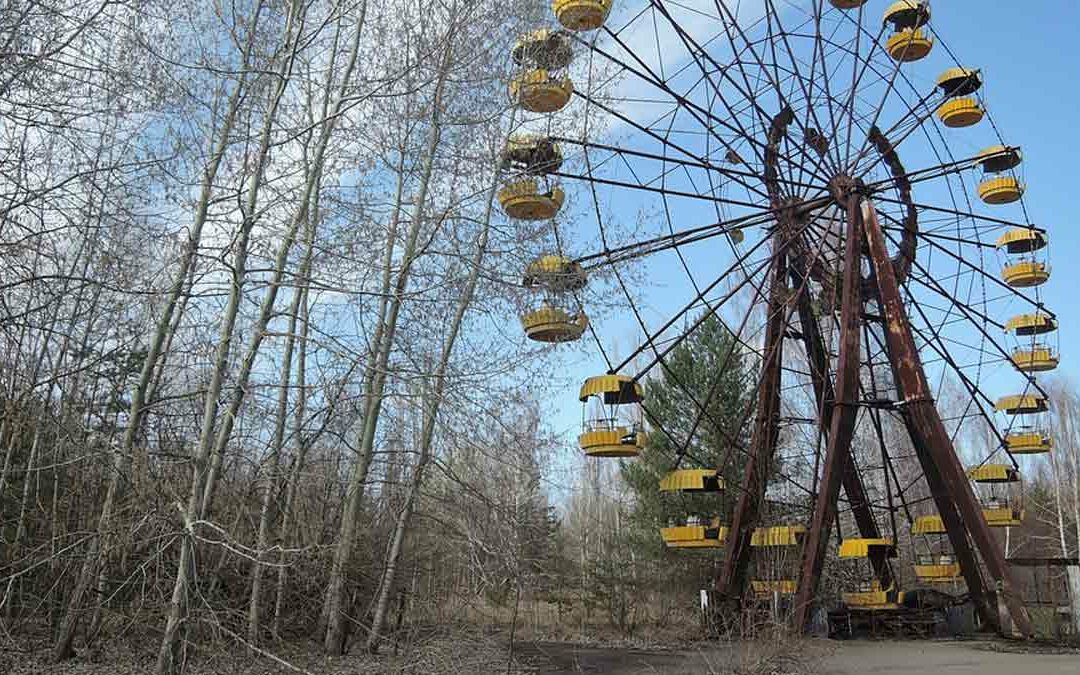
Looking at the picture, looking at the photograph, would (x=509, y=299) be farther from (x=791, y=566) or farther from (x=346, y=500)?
(x=791, y=566)

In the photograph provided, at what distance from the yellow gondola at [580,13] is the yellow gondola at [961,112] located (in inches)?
319

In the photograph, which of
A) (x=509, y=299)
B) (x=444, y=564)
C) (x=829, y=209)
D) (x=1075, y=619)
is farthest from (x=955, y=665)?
(x=829, y=209)

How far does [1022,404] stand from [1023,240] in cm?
352

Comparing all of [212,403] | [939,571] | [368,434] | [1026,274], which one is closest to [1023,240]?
[1026,274]

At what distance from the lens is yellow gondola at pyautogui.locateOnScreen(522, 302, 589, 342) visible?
1326 cm

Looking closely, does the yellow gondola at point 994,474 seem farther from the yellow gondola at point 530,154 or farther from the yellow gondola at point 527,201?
the yellow gondola at point 530,154

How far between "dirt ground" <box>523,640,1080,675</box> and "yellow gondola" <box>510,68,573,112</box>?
24.2 feet

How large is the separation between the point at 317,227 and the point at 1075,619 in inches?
570

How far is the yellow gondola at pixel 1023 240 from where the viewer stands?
62.8 feet

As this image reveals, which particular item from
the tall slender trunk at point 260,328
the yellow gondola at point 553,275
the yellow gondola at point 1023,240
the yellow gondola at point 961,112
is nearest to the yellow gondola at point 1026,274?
the yellow gondola at point 1023,240

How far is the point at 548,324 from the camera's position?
1328cm

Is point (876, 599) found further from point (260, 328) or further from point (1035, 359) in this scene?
point (260, 328)

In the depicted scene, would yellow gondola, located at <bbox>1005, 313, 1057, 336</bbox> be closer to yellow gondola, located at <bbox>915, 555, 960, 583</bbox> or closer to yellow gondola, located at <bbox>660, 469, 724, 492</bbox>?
yellow gondola, located at <bbox>915, 555, 960, 583</bbox>

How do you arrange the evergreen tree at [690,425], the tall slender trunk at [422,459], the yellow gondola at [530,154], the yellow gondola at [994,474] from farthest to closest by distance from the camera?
the evergreen tree at [690,425] → the yellow gondola at [994,474] → the yellow gondola at [530,154] → the tall slender trunk at [422,459]
